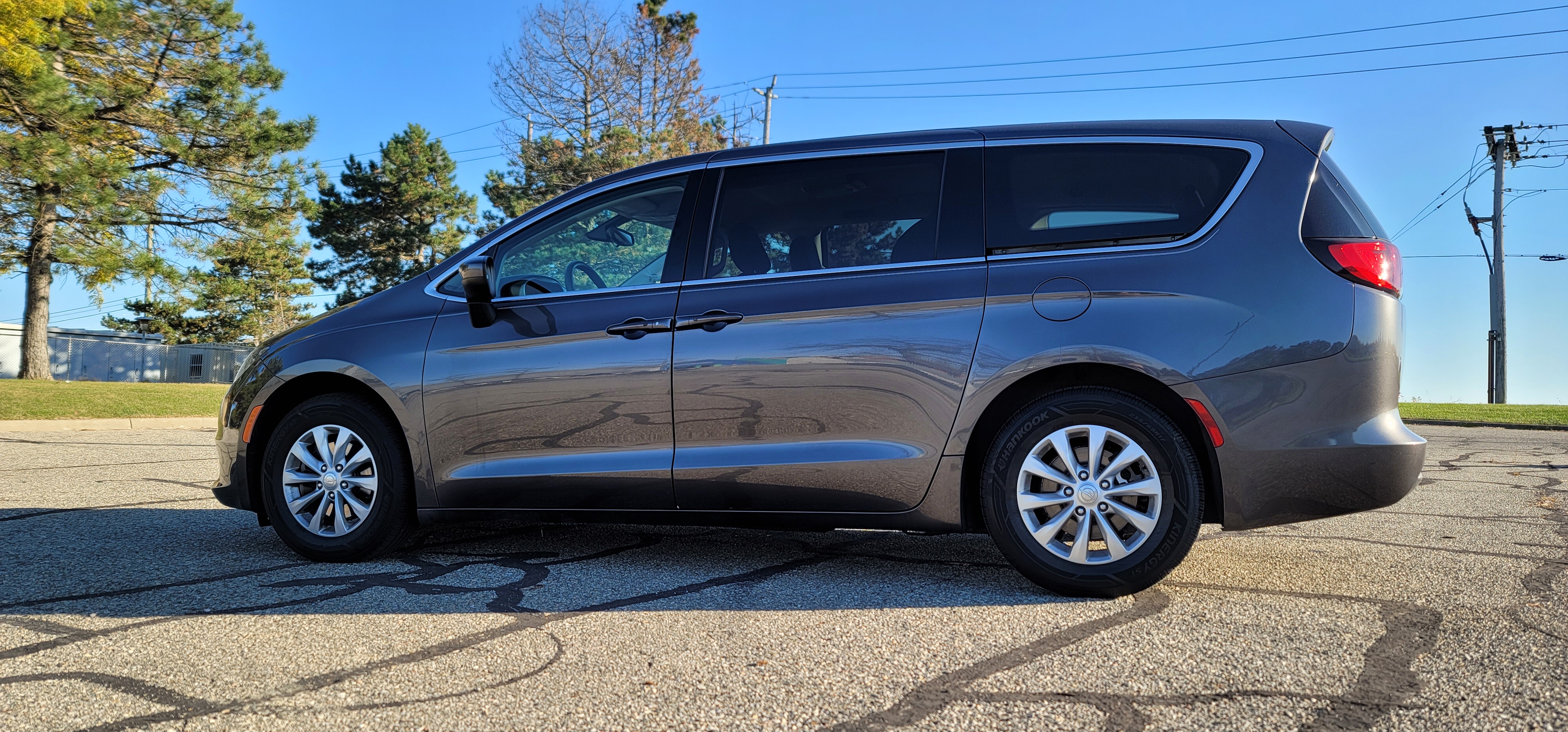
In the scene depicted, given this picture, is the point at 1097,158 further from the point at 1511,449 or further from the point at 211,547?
the point at 1511,449

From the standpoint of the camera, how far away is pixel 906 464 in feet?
11.9

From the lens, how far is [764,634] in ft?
9.90

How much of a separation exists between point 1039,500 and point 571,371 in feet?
6.15

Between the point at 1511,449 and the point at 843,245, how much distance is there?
11199 mm

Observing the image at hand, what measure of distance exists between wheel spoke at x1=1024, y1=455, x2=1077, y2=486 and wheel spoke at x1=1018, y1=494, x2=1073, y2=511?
46mm

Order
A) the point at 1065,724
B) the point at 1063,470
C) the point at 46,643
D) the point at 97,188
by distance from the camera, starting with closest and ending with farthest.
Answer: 1. the point at 1065,724
2. the point at 46,643
3. the point at 1063,470
4. the point at 97,188

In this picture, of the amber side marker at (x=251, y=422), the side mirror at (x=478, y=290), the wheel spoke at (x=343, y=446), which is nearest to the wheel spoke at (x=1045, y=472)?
the side mirror at (x=478, y=290)

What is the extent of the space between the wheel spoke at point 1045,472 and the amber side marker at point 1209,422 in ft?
1.53

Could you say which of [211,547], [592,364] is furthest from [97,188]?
[592,364]

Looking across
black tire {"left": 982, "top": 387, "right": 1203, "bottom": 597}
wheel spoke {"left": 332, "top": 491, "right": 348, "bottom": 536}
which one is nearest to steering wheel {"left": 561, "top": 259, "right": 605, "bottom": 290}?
wheel spoke {"left": 332, "top": 491, "right": 348, "bottom": 536}

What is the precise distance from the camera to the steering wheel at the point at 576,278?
4.24 meters

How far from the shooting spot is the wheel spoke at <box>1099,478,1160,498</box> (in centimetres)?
337

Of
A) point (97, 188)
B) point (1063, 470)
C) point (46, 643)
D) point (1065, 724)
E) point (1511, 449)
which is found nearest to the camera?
point (1065, 724)

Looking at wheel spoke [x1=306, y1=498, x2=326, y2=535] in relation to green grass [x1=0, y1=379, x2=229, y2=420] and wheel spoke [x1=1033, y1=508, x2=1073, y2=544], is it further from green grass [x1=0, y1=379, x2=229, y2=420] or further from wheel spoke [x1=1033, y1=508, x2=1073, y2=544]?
green grass [x1=0, y1=379, x2=229, y2=420]
